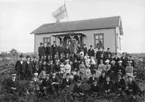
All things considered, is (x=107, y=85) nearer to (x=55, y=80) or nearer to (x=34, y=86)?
(x=55, y=80)

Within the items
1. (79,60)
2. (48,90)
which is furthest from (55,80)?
(79,60)

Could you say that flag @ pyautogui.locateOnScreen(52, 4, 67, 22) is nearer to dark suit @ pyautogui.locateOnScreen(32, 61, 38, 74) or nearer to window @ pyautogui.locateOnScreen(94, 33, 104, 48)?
window @ pyautogui.locateOnScreen(94, 33, 104, 48)

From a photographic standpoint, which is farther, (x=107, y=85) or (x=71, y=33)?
(x=71, y=33)

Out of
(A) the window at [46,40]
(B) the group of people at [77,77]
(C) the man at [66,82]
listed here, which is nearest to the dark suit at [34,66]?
(B) the group of people at [77,77]

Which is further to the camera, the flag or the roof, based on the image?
the roof

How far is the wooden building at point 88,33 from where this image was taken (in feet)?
69.7

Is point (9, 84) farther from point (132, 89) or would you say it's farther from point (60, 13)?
point (60, 13)

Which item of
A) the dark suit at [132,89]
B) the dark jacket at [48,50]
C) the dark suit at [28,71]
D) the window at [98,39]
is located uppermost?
the window at [98,39]

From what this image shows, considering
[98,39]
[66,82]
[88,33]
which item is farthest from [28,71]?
[88,33]

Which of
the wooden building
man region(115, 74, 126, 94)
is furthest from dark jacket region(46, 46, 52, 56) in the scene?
the wooden building

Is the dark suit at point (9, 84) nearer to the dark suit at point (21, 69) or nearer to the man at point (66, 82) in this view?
the dark suit at point (21, 69)

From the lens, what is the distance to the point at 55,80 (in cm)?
1052

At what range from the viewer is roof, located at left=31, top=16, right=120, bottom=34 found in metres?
22.1

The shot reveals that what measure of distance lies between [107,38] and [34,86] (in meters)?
13.1
